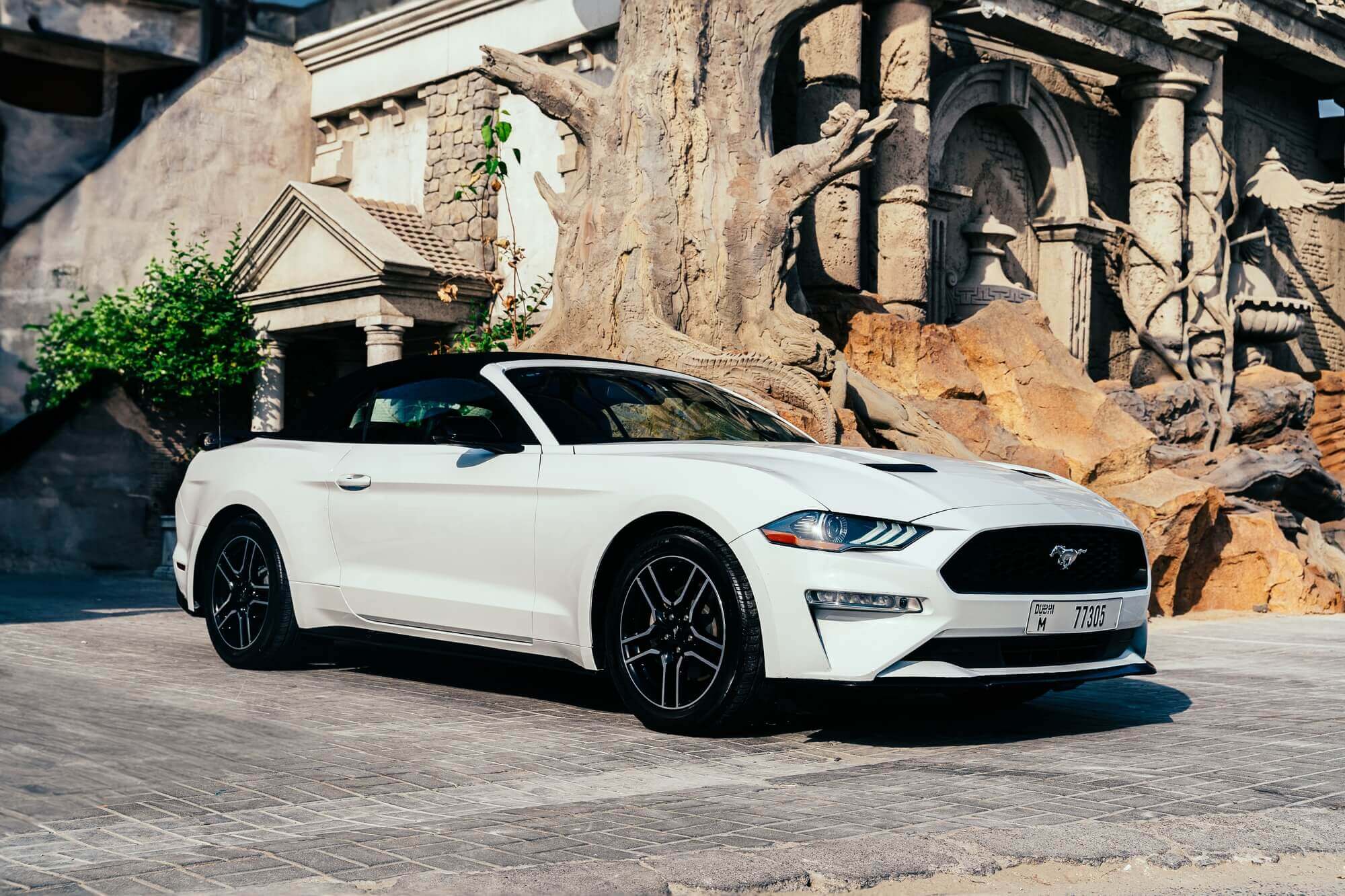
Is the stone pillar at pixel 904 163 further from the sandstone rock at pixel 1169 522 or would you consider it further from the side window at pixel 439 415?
the side window at pixel 439 415

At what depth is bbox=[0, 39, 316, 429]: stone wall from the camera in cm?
2053

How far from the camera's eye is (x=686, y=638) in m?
5.31

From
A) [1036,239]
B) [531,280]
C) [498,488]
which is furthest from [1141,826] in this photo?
[1036,239]

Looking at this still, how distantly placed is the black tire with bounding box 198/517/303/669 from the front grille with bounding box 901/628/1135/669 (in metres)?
3.30

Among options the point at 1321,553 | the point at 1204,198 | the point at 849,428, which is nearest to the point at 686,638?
the point at 849,428

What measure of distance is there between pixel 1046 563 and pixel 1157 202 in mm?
17462

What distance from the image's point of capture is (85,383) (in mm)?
19672

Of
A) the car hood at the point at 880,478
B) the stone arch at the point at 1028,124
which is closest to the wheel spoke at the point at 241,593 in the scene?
the car hood at the point at 880,478

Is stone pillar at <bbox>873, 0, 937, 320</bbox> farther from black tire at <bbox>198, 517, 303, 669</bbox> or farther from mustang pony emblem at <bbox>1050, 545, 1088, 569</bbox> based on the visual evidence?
mustang pony emblem at <bbox>1050, 545, 1088, 569</bbox>

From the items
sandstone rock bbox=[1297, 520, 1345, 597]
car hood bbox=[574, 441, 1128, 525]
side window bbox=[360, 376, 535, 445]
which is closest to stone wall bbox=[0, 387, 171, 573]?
side window bbox=[360, 376, 535, 445]

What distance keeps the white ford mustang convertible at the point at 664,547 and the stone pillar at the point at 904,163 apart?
10068mm

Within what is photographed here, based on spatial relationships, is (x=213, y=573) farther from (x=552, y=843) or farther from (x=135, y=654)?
(x=552, y=843)

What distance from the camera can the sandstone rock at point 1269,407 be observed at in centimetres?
1902

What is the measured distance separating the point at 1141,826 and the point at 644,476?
88.8 inches
